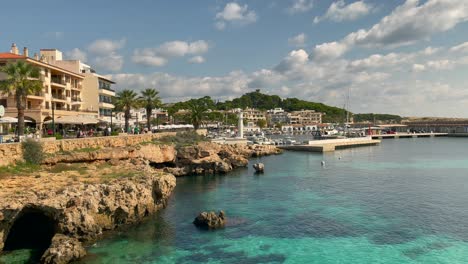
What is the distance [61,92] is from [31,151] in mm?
32127

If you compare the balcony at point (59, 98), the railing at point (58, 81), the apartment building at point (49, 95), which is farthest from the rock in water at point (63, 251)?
the railing at point (58, 81)

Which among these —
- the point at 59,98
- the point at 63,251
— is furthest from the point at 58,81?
the point at 63,251

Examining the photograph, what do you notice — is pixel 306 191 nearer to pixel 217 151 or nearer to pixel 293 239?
pixel 293 239

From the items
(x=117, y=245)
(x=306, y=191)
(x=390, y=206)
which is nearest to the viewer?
(x=117, y=245)

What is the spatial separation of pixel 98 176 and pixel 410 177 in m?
44.2

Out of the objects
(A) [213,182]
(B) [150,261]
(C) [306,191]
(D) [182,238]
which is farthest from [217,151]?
(B) [150,261]

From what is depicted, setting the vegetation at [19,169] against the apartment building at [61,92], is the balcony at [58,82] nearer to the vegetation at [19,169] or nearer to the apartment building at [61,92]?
the apartment building at [61,92]

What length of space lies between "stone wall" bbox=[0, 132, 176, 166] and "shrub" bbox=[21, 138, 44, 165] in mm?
414

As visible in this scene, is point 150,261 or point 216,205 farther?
point 216,205

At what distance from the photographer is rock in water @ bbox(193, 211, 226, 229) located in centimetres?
3017

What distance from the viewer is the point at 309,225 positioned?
30.7m

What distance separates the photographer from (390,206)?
36.7 metres

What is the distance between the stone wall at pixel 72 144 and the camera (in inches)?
1273

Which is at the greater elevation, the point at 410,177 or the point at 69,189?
the point at 69,189
